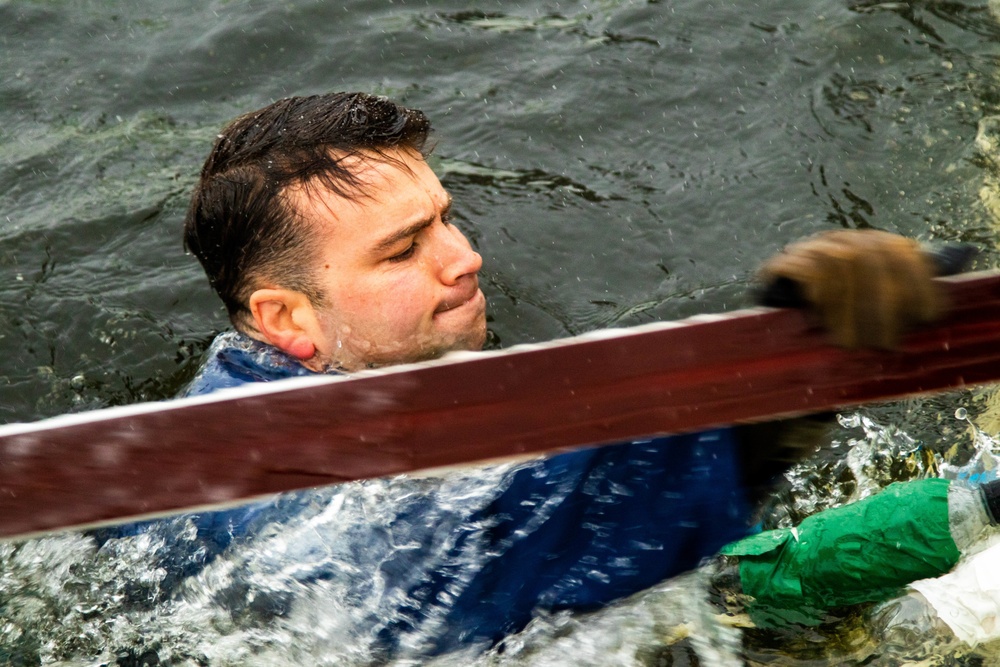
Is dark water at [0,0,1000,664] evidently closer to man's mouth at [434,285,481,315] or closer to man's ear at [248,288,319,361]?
man's ear at [248,288,319,361]

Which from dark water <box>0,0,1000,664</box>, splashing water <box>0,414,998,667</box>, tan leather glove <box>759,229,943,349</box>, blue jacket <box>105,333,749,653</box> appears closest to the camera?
tan leather glove <box>759,229,943,349</box>

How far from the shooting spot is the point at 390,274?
9.47ft

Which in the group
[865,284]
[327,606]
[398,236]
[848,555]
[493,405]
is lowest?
[327,606]

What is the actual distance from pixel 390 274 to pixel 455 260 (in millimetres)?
171

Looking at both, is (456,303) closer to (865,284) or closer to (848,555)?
(848,555)

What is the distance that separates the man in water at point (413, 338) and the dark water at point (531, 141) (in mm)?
1105

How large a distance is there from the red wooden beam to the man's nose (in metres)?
1.15

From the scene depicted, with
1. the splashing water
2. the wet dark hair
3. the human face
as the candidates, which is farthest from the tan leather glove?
the wet dark hair

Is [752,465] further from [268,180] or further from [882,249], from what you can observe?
[268,180]

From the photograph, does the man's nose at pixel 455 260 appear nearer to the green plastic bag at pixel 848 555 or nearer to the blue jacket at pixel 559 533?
the blue jacket at pixel 559 533

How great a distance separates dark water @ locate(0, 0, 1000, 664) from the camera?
13.7 ft

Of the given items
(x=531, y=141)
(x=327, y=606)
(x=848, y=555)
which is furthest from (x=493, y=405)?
(x=531, y=141)

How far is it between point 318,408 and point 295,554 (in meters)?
0.94

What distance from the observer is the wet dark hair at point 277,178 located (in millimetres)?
2996
